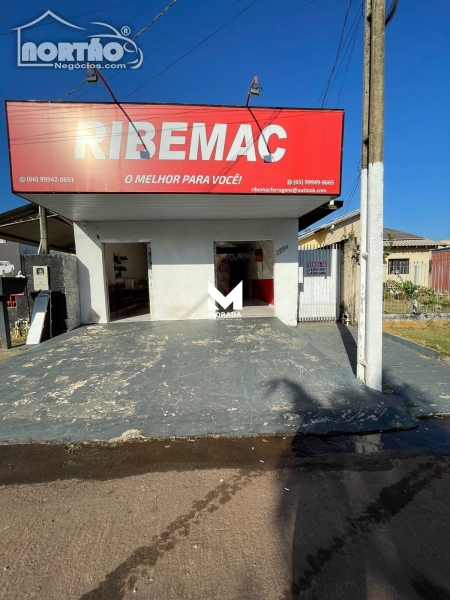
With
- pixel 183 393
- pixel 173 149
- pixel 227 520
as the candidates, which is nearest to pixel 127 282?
pixel 173 149

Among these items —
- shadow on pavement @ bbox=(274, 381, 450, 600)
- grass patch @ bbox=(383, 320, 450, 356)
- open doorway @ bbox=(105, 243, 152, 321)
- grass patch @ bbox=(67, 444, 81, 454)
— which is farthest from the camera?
open doorway @ bbox=(105, 243, 152, 321)

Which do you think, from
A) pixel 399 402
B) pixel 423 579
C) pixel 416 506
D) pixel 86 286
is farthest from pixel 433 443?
pixel 86 286

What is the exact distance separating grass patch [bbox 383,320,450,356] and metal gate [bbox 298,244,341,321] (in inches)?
72.1

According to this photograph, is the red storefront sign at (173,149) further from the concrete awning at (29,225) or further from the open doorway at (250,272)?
the concrete awning at (29,225)

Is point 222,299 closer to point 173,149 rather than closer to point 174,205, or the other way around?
point 174,205

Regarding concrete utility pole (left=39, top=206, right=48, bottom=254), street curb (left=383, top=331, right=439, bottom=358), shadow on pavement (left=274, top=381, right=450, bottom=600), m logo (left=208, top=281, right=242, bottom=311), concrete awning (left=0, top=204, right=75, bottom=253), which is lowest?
shadow on pavement (left=274, top=381, right=450, bottom=600)

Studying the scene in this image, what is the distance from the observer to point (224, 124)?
589 centimetres

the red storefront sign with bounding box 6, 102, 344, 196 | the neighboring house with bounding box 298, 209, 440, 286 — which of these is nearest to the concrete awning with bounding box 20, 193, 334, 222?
the red storefront sign with bounding box 6, 102, 344, 196

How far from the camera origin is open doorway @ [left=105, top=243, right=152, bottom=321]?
35.2 ft

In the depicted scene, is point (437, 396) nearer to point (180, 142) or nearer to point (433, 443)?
point (433, 443)

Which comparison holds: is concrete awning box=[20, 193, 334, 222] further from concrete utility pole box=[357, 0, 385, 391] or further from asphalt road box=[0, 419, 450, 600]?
asphalt road box=[0, 419, 450, 600]

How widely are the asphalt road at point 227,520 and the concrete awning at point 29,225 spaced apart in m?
8.79

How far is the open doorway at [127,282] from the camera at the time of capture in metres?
10.7

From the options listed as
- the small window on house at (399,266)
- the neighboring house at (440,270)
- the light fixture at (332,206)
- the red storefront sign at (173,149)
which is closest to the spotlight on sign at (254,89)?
the red storefront sign at (173,149)
